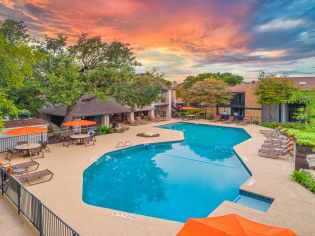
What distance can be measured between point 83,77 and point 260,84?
2335 cm

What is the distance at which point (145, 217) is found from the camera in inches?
325

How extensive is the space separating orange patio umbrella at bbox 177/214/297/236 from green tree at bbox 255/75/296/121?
28.2 m

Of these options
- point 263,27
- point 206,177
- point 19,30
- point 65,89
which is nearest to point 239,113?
point 263,27

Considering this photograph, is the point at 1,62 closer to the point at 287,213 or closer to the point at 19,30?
the point at 287,213

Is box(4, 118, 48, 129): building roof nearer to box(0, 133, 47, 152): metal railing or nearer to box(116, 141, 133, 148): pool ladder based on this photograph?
box(0, 133, 47, 152): metal railing

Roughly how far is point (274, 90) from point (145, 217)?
2745cm

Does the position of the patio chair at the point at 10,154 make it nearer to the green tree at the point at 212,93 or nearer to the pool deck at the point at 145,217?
the pool deck at the point at 145,217

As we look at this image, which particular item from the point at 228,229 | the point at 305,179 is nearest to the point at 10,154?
the point at 228,229

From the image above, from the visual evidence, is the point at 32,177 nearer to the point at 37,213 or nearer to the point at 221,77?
the point at 37,213

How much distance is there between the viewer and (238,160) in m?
16.5

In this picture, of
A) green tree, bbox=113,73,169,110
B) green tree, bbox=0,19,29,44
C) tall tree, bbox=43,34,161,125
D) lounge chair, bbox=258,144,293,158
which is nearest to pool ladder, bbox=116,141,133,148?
tall tree, bbox=43,34,161,125

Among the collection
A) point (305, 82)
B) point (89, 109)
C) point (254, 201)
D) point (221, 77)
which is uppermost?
point (221, 77)

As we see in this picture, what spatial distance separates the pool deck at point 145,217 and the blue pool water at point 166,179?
2.86ft

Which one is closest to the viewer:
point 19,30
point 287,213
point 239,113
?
point 287,213
